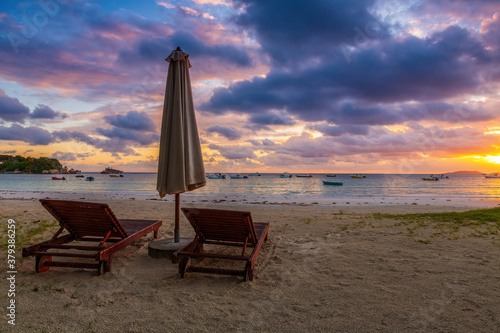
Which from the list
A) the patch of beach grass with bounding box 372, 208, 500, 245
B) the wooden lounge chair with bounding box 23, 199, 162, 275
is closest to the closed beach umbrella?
the wooden lounge chair with bounding box 23, 199, 162, 275

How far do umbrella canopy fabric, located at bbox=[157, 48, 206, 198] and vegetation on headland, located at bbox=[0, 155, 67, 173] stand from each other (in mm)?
172244

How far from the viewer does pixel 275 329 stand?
2756 millimetres

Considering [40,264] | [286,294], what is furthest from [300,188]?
[40,264]

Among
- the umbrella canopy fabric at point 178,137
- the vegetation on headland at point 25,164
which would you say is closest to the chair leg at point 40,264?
the umbrella canopy fabric at point 178,137

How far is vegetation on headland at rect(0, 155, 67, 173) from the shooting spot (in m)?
142

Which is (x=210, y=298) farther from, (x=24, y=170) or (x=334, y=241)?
(x=24, y=170)

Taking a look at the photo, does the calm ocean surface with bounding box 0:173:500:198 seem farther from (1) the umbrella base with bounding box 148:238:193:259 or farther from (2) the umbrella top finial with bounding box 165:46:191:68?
(2) the umbrella top finial with bounding box 165:46:191:68

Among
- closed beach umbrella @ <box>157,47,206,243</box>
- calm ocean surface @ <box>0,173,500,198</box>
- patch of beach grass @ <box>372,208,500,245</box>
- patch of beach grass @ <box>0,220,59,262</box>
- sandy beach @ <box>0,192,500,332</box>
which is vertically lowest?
calm ocean surface @ <box>0,173,500,198</box>

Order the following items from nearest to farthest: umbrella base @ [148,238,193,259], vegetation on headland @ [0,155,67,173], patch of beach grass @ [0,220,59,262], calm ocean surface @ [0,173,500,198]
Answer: umbrella base @ [148,238,193,259] < patch of beach grass @ [0,220,59,262] < calm ocean surface @ [0,173,500,198] < vegetation on headland @ [0,155,67,173]

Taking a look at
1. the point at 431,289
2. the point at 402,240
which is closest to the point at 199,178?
the point at 431,289

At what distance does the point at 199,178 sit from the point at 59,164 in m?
184

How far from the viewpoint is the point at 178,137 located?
4.49 meters

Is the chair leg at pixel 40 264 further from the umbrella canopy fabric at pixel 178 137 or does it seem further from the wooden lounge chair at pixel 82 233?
the umbrella canopy fabric at pixel 178 137

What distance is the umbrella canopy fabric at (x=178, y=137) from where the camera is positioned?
4.48 metres
